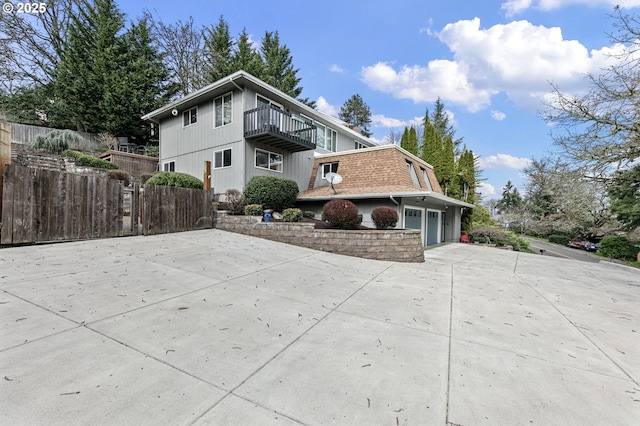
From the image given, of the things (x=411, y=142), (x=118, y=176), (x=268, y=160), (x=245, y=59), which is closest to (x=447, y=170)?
(x=411, y=142)

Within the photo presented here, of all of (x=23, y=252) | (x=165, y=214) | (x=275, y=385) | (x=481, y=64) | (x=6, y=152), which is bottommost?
(x=275, y=385)

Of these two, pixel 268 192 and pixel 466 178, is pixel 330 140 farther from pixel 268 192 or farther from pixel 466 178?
pixel 466 178

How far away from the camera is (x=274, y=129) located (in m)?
11.4

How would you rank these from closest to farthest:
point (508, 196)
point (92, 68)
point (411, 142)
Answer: point (92, 68) → point (411, 142) → point (508, 196)

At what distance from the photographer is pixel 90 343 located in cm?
248

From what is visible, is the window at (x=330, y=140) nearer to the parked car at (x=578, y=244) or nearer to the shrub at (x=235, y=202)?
the shrub at (x=235, y=202)

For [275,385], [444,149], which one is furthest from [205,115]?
[444,149]

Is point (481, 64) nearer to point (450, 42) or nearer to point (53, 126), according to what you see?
point (450, 42)

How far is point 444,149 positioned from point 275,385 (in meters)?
20.9

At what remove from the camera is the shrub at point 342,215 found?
8.92 meters

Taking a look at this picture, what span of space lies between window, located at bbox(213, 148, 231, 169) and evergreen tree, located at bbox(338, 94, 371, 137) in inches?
1190

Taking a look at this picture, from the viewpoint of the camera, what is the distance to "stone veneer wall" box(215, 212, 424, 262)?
8.08 metres

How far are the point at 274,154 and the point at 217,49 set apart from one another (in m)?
15.9

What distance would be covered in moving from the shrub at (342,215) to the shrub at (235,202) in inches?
145
